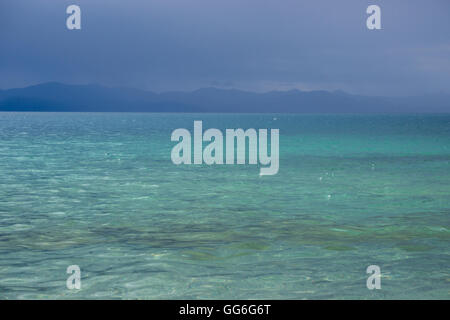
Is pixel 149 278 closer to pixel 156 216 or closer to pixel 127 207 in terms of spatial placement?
pixel 156 216

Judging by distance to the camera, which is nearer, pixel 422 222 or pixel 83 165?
pixel 422 222

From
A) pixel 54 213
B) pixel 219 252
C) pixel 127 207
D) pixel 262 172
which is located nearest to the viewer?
pixel 219 252

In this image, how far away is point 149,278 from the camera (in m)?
9.77

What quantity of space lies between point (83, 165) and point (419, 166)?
802 inches
